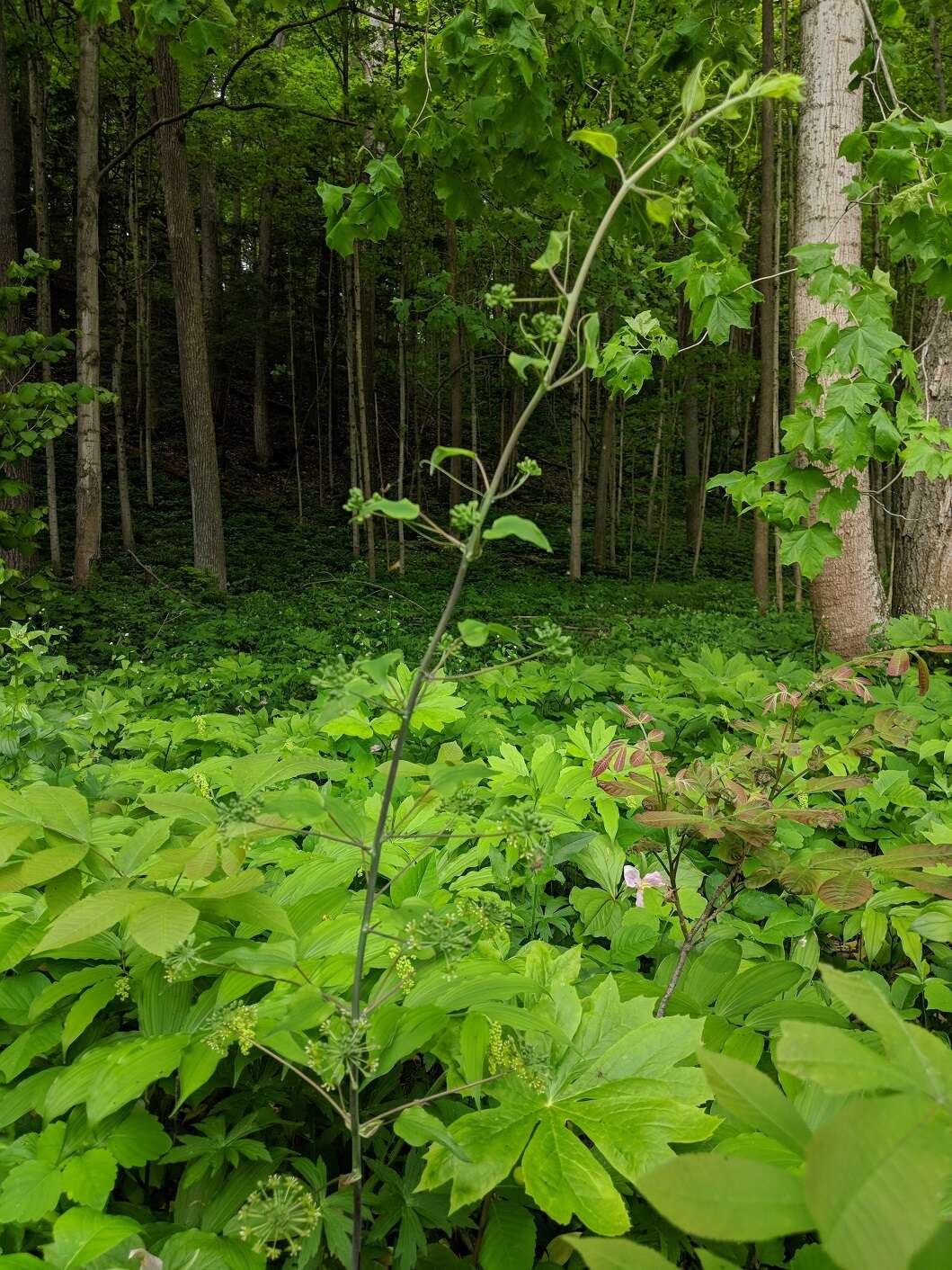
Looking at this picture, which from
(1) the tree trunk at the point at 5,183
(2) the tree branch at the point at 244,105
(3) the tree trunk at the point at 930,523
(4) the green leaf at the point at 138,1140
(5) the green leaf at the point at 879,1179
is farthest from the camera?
(1) the tree trunk at the point at 5,183

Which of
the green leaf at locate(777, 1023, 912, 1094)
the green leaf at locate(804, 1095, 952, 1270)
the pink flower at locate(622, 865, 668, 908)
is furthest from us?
the pink flower at locate(622, 865, 668, 908)

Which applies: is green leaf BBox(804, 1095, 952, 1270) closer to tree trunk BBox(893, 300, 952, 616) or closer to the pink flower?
the pink flower

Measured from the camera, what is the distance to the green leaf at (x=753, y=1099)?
562mm

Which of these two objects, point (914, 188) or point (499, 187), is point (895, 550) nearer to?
point (914, 188)

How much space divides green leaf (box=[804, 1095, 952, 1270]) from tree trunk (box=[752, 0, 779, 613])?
28.3ft

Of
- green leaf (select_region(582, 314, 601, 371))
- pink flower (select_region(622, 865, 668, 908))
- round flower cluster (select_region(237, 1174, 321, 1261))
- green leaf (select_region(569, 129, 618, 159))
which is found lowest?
pink flower (select_region(622, 865, 668, 908))

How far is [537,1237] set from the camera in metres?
1.02

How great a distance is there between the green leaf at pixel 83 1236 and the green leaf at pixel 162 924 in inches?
10.6

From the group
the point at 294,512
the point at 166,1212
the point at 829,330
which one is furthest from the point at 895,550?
the point at 294,512

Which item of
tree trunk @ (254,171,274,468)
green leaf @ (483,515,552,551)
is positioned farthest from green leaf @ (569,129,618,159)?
tree trunk @ (254,171,274,468)

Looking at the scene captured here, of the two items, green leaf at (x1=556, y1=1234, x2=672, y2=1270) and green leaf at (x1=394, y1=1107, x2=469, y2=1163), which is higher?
green leaf at (x1=556, y1=1234, x2=672, y2=1270)

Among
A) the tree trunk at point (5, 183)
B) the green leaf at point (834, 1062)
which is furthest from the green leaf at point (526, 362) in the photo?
the tree trunk at point (5, 183)

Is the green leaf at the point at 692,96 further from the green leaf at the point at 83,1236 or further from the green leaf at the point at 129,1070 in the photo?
the green leaf at the point at 83,1236

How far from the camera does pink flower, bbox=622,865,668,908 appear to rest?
161 centimetres
